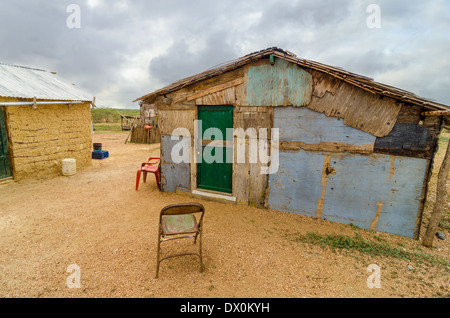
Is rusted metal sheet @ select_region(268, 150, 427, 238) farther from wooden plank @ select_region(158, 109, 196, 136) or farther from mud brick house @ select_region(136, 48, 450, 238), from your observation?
wooden plank @ select_region(158, 109, 196, 136)

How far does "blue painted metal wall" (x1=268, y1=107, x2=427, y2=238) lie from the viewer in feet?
15.1

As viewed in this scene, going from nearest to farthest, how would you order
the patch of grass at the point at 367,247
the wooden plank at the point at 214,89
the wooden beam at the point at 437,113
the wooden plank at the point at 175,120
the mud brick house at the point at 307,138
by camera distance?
the wooden beam at the point at 437,113, the patch of grass at the point at 367,247, the mud brick house at the point at 307,138, the wooden plank at the point at 214,89, the wooden plank at the point at 175,120

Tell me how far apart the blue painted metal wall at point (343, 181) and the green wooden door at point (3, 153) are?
348 inches

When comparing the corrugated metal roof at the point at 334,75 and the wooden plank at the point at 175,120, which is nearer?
the corrugated metal roof at the point at 334,75

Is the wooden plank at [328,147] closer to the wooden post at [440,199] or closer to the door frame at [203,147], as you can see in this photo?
the wooden post at [440,199]

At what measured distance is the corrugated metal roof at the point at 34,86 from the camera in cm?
746

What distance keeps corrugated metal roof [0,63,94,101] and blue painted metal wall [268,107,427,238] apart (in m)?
8.36

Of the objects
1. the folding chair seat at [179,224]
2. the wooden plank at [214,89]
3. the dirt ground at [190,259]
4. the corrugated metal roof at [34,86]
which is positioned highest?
the corrugated metal roof at [34,86]

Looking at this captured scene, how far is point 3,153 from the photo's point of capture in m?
7.52

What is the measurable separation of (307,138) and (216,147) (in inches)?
96.9

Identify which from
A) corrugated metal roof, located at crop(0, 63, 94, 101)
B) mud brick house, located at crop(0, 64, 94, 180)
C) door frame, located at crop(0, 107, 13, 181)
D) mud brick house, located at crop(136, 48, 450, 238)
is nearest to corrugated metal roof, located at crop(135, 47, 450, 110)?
mud brick house, located at crop(136, 48, 450, 238)

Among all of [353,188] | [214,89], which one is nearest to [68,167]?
[214,89]

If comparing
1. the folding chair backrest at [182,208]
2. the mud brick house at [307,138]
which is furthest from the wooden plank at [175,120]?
the folding chair backrest at [182,208]
